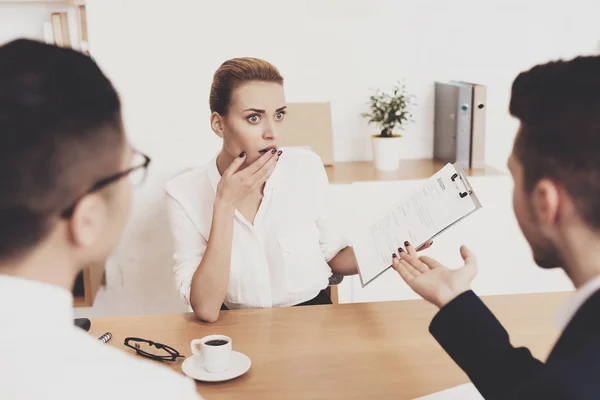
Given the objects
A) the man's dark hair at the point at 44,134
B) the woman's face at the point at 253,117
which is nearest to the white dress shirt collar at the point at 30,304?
the man's dark hair at the point at 44,134

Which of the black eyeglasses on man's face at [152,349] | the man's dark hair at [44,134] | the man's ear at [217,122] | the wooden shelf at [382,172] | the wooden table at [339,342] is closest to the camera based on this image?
the man's dark hair at [44,134]

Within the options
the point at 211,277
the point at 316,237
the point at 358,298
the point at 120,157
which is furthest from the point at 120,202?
the point at 358,298

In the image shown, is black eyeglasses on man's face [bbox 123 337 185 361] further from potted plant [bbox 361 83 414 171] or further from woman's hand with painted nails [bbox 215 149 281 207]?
potted plant [bbox 361 83 414 171]

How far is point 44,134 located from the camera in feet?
2.15

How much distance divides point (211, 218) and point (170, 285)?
1100 mm

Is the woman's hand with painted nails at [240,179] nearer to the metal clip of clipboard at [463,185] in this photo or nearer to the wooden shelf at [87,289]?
the metal clip of clipboard at [463,185]

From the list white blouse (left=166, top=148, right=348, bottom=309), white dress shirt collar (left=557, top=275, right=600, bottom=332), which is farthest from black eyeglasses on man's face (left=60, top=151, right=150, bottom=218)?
white blouse (left=166, top=148, right=348, bottom=309)

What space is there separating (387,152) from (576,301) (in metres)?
1.74

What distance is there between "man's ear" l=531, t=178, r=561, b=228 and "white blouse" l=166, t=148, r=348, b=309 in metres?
0.90

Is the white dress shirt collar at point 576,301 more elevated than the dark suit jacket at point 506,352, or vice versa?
the white dress shirt collar at point 576,301

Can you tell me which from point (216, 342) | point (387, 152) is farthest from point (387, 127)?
point (216, 342)

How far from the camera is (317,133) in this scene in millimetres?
2621

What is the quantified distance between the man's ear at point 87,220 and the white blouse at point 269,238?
837mm

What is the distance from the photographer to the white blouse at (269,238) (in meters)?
1.65
